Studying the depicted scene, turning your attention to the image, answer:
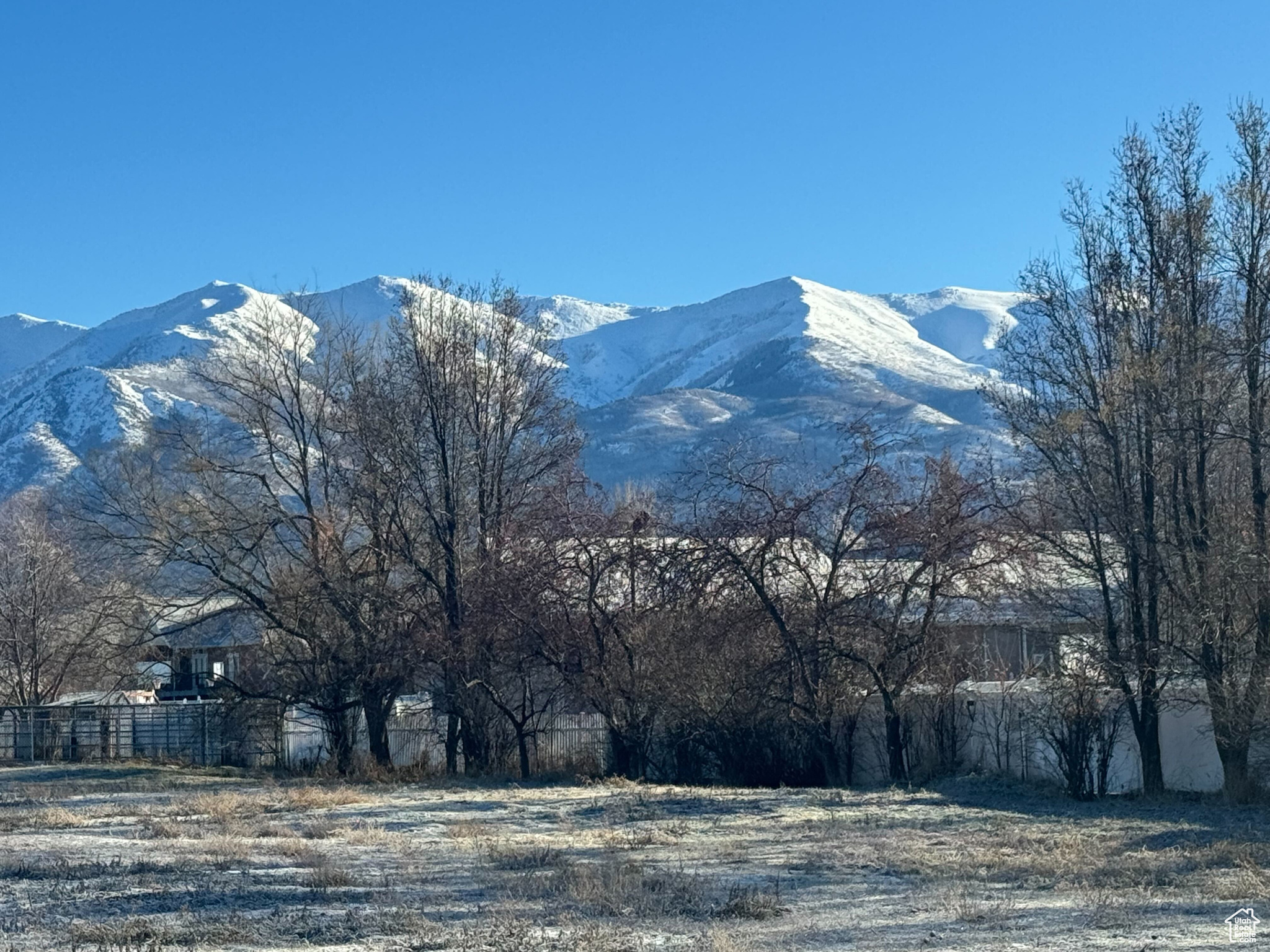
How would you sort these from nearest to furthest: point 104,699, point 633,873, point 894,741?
point 633,873
point 894,741
point 104,699

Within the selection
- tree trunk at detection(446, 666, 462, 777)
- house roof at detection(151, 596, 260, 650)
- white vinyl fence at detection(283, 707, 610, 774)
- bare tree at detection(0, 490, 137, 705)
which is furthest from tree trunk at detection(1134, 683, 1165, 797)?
bare tree at detection(0, 490, 137, 705)

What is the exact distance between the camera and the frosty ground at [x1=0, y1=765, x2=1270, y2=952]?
8984mm

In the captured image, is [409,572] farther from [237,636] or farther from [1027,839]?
[1027,839]

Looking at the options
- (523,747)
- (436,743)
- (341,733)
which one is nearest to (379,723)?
(341,733)

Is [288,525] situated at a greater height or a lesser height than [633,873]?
greater

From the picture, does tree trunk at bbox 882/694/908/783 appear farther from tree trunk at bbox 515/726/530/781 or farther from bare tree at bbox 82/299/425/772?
bare tree at bbox 82/299/425/772

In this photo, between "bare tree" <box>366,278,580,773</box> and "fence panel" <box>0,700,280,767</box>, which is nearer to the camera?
"bare tree" <box>366,278,580,773</box>

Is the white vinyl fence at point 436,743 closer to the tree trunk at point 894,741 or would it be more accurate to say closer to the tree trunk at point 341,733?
the tree trunk at point 341,733

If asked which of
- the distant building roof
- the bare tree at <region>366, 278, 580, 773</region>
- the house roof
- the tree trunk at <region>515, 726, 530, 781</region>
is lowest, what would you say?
the tree trunk at <region>515, 726, 530, 781</region>

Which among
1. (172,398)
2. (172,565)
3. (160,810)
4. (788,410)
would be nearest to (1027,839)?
(160,810)

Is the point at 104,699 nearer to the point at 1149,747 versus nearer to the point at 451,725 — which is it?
the point at 451,725

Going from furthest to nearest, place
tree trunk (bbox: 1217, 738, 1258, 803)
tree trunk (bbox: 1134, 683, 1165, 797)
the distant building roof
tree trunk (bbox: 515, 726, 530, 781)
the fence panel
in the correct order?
the distant building roof < the fence panel < tree trunk (bbox: 515, 726, 530, 781) < tree trunk (bbox: 1134, 683, 1165, 797) < tree trunk (bbox: 1217, 738, 1258, 803)

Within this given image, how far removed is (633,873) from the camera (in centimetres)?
1165

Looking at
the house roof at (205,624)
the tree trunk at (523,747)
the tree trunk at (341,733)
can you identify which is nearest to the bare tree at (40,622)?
the house roof at (205,624)
